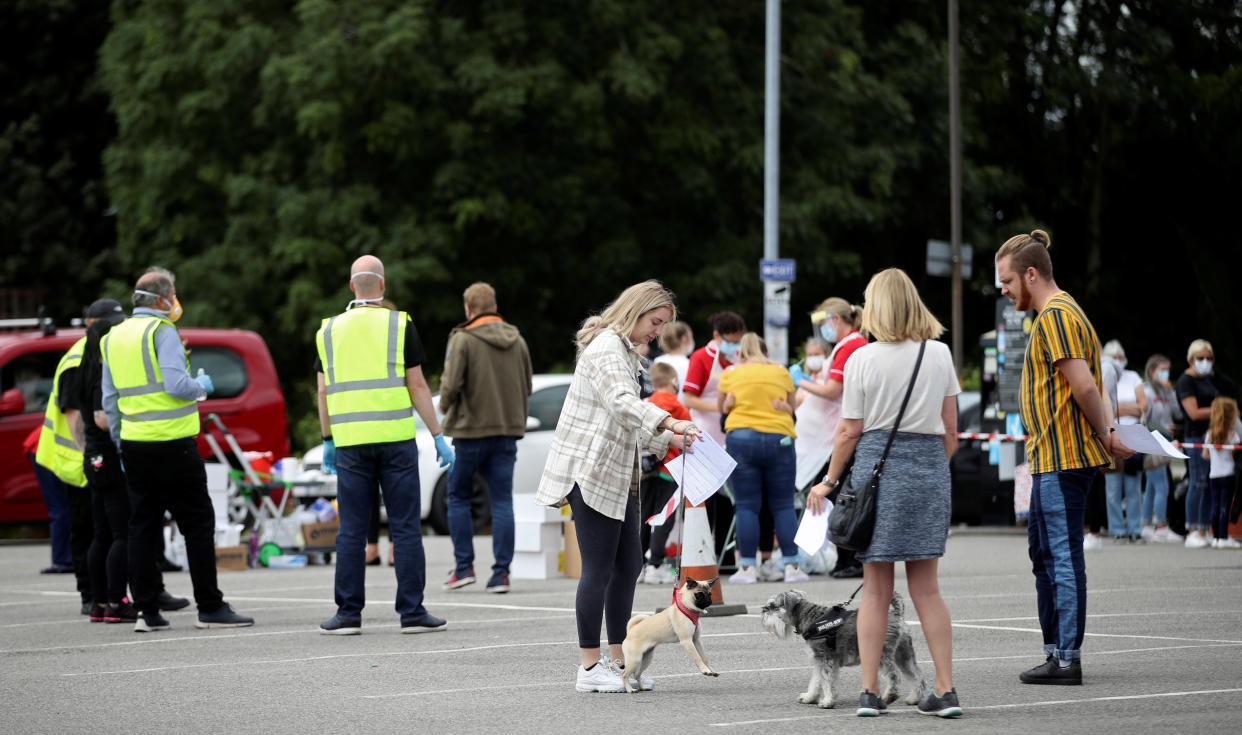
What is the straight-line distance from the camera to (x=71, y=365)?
12.7m

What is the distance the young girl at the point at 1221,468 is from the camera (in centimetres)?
1684

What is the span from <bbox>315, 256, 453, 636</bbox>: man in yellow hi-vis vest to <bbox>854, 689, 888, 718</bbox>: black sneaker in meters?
3.77

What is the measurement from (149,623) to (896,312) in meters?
5.67

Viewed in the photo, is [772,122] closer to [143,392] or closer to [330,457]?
[330,457]

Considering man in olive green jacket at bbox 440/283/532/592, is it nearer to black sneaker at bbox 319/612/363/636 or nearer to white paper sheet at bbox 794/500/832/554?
black sneaker at bbox 319/612/363/636

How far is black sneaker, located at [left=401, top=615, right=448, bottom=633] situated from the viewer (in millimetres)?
10469

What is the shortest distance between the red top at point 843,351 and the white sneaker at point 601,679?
480 cm

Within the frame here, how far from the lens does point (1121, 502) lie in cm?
1823

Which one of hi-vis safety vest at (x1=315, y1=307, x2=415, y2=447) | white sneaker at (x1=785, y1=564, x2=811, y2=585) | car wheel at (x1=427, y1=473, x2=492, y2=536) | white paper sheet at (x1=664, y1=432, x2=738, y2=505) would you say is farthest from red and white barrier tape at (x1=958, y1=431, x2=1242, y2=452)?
white paper sheet at (x1=664, y1=432, x2=738, y2=505)

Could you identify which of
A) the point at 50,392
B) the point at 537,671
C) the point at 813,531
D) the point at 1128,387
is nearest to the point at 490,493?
the point at 537,671

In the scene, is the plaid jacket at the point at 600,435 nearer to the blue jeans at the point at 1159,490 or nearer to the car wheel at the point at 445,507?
the car wheel at the point at 445,507

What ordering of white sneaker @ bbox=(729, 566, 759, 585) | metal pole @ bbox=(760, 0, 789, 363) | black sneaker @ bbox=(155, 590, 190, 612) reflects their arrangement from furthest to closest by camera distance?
metal pole @ bbox=(760, 0, 789, 363), white sneaker @ bbox=(729, 566, 759, 585), black sneaker @ bbox=(155, 590, 190, 612)

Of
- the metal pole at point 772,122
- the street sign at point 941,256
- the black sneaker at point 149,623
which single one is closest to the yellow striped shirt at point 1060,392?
the black sneaker at point 149,623

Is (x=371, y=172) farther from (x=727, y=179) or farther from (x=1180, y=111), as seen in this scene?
(x=1180, y=111)
